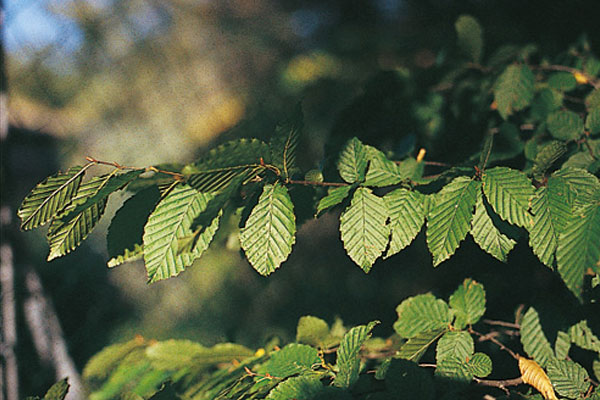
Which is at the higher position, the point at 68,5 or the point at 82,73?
the point at 68,5

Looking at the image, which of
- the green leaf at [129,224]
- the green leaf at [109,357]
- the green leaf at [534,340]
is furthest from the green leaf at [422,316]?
the green leaf at [109,357]

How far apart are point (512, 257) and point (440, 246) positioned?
465mm

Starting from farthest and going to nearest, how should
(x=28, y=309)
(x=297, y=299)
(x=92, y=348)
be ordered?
(x=297, y=299) → (x=92, y=348) → (x=28, y=309)

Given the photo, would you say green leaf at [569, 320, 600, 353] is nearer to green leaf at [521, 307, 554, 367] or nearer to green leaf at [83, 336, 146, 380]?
green leaf at [521, 307, 554, 367]

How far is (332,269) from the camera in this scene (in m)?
2.96

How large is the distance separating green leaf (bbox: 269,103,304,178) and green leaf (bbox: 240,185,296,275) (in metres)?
0.05

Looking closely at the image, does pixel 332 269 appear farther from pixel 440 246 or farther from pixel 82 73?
pixel 440 246

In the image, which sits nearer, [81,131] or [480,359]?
[480,359]

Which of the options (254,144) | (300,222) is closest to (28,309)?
(300,222)

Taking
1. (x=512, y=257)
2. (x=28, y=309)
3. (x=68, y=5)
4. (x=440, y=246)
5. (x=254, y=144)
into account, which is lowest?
(x=512, y=257)

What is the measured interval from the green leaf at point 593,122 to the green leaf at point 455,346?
0.49m

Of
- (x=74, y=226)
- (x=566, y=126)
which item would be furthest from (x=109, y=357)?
(x=566, y=126)

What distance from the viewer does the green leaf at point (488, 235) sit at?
699 mm

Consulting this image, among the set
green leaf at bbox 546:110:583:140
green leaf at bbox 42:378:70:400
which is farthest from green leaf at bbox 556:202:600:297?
green leaf at bbox 42:378:70:400
